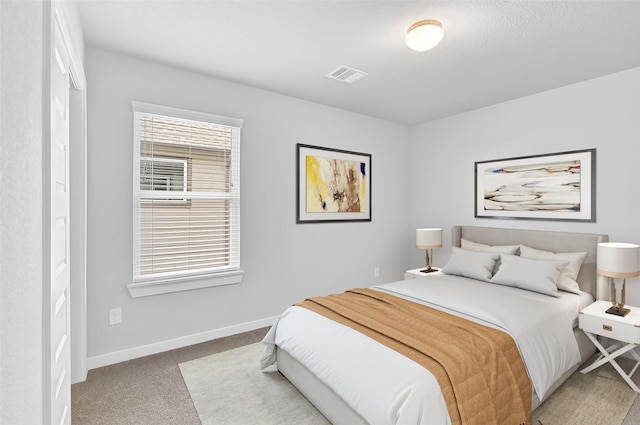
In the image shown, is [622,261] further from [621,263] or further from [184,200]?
[184,200]

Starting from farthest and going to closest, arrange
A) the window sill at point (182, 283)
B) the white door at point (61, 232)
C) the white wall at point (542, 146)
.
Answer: the white wall at point (542, 146) < the window sill at point (182, 283) < the white door at point (61, 232)

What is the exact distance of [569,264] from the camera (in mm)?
3002

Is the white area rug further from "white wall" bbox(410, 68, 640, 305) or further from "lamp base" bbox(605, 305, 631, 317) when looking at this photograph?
"white wall" bbox(410, 68, 640, 305)

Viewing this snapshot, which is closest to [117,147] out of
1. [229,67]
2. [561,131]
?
[229,67]

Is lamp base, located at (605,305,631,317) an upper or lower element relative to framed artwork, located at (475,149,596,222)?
lower

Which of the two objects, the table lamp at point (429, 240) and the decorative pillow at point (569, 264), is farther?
the table lamp at point (429, 240)

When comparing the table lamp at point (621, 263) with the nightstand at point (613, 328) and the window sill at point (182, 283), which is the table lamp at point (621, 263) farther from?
the window sill at point (182, 283)

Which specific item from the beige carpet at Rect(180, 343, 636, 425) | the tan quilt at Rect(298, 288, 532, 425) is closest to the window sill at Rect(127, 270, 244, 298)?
the beige carpet at Rect(180, 343, 636, 425)

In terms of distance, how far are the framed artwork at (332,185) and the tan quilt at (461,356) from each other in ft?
5.88

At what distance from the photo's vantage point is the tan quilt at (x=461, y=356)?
5.20ft

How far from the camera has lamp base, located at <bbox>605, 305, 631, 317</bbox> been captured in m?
2.51

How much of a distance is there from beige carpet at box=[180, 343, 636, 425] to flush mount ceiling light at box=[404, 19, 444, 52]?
2.63 metres

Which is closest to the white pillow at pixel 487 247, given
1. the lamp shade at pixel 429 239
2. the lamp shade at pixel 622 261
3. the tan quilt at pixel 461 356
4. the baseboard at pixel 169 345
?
the lamp shade at pixel 429 239

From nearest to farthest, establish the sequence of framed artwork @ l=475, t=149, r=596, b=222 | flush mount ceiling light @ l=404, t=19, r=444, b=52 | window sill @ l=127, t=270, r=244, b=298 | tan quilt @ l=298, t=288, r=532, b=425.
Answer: tan quilt @ l=298, t=288, r=532, b=425 → flush mount ceiling light @ l=404, t=19, r=444, b=52 → window sill @ l=127, t=270, r=244, b=298 → framed artwork @ l=475, t=149, r=596, b=222
